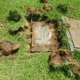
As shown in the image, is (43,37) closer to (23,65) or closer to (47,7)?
(23,65)

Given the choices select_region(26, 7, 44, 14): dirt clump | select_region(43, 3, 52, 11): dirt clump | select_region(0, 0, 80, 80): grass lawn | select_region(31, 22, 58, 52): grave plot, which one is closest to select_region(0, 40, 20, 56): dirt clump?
select_region(0, 0, 80, 80): grass lawn

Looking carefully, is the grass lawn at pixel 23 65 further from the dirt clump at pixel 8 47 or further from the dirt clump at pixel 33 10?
the dirt clump at pixel 33 10

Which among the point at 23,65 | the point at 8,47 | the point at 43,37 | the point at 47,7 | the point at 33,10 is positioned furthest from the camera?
the point at 47,7

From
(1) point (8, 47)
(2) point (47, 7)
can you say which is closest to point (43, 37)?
(1) point (8, 47)

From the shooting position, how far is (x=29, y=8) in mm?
8133

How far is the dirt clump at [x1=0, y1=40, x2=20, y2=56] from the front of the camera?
6.24 metres

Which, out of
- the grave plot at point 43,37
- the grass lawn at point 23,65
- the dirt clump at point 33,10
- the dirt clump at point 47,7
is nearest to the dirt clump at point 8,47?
the grass lawn at point 23,65

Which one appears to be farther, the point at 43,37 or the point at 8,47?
the point at 43,37

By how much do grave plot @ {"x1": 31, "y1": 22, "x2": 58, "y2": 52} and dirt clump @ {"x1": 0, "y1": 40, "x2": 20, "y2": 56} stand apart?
52 cm

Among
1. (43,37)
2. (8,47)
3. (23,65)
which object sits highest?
(8,47)

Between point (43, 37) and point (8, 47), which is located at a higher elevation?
point (8, 47)

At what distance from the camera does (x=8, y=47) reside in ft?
20.6

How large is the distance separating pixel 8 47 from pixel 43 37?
49.9 inches

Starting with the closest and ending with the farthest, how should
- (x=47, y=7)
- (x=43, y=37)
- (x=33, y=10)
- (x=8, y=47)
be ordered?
(x=8, y=47)
(x=43, y=37)
(x=33, y=10)
(x=47, y=7)
